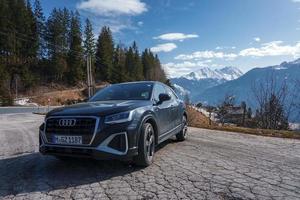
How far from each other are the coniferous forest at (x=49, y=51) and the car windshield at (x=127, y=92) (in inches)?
1839

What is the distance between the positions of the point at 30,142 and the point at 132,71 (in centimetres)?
8614

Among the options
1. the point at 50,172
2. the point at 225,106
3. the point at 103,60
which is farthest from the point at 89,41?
the point at 50,172

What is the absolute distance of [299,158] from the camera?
6852 millimetres

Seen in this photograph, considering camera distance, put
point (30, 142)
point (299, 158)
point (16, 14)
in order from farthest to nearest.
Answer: point (16, 14) < point (30, 142) < point (299, 158)

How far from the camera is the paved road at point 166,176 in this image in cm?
446

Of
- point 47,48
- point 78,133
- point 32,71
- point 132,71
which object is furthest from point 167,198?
point 132,71

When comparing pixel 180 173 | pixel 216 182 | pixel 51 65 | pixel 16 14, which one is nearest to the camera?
pixel 216 182

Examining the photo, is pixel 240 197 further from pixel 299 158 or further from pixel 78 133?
pixel 299 158

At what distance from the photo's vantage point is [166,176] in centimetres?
527

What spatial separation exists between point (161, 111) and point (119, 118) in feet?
5.59

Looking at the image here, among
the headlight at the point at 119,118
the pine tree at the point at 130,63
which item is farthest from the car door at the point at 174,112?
the pine tree at the point at 130,63

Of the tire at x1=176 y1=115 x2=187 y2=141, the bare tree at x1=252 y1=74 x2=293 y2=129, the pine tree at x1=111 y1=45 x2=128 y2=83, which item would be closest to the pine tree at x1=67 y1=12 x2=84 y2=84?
Answer: the pine tree at x1=111 y1=45 x2=128 y2=83

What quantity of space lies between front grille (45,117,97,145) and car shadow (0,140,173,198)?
608 mm

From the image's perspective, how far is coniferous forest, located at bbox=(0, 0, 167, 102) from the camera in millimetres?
59969
